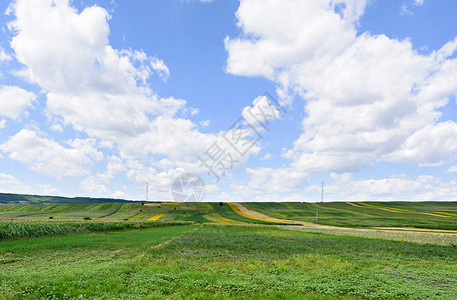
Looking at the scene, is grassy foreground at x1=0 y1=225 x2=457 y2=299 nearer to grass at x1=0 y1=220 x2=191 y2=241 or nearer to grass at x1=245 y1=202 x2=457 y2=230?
grass at x1=0 y1=220 x2=191 y2=241

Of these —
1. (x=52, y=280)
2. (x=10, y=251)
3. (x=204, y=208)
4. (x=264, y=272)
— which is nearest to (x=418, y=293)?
(x=264, y=272)

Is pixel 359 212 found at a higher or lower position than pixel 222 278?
lower

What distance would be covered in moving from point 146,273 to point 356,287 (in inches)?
510

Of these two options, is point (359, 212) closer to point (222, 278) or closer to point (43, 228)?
point (222, 278)

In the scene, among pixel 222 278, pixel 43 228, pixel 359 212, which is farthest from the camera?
pixel 359 212

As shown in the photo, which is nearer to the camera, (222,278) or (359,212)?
(222,278)

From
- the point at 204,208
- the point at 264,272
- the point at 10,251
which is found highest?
the point at 264,272

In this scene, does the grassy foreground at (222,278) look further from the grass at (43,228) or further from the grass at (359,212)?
the grass at (359,212)

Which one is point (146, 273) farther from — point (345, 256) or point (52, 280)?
point (345, 256)

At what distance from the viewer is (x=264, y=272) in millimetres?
16406

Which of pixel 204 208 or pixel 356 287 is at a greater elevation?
pixel 356 287

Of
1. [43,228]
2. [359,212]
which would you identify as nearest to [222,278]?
[43,228]

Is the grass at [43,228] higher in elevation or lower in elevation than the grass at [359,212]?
higher

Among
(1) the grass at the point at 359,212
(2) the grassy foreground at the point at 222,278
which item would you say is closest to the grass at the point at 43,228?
(2) the grassy foreground at the point at 222,278
